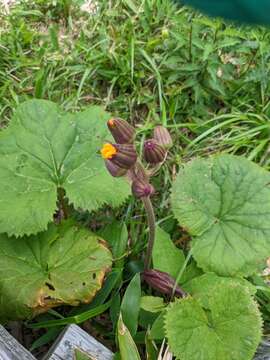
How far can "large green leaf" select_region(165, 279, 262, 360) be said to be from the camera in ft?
4.91

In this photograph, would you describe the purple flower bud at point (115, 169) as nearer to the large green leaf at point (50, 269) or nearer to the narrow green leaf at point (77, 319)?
the large green leaf at point (50, 269)

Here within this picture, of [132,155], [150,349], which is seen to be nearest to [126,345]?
→ [150,349]

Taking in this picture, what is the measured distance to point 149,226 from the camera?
1669 millimetres

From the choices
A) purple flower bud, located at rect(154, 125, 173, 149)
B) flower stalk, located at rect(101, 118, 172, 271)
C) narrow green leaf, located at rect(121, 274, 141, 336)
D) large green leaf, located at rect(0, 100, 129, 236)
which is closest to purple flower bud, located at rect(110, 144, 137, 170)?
flower stalk, located at rect(101, 118, 172, 271)

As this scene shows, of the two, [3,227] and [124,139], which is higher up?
[124,139]

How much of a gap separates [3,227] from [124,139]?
446mm

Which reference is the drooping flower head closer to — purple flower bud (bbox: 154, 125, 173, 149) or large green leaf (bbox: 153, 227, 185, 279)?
purple flower bud (bbox: 154, 125, 173, 149)

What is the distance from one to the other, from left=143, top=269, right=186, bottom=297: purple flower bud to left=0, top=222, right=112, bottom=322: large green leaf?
0.14m

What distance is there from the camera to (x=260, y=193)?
1.77m

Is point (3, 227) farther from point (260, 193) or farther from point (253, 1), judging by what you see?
point (253, 1)

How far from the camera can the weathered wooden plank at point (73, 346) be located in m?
1.52

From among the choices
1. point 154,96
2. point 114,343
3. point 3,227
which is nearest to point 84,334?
point 114,343

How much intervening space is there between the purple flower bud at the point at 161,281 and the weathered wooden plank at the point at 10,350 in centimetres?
41

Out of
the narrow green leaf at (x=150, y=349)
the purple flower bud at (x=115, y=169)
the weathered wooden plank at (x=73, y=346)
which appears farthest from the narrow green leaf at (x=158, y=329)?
the purple flower bud at (x=115, y=169)
